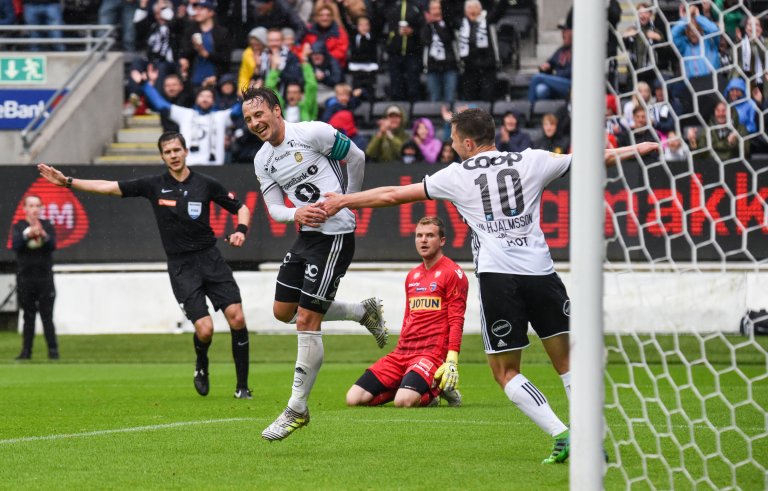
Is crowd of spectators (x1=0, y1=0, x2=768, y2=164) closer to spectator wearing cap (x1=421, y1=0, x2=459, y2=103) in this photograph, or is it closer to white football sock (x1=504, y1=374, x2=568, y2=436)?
spectator wearing cap (x1=421, y1=0, x2=459, y2=103)

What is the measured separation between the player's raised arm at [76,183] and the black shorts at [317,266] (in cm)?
220

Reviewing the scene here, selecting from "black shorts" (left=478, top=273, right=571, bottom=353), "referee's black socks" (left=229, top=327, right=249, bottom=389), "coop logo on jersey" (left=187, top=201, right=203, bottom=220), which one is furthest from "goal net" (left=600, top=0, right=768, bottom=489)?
"coop logo on jersey" (left=187, top=201, right=203, bottom=220)

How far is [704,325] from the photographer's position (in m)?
16.5

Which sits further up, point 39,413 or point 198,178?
point 198,178

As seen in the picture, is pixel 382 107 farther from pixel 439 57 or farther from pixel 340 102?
pixel 340 102

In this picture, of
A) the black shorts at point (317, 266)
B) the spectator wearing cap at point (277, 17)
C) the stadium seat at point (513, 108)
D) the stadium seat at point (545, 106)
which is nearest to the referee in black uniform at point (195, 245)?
the black shorts at point (317, 266)

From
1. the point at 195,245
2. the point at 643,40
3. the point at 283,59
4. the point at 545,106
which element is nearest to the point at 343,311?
the point at 195,245

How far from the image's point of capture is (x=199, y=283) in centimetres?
1180

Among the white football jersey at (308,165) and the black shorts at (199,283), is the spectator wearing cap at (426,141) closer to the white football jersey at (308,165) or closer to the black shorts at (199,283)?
the black shorts at (199,283)

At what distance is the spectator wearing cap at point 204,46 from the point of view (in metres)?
22.4

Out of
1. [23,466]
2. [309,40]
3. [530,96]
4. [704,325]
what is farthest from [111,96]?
[23,466]

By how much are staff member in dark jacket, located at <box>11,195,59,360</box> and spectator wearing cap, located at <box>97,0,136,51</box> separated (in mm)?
7954

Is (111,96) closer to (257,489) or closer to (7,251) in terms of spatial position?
(7,251)

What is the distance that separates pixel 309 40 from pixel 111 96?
12.3 feet
